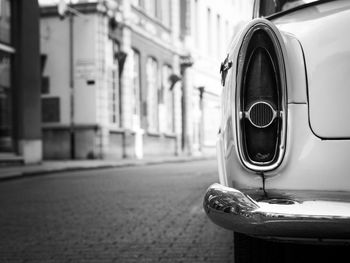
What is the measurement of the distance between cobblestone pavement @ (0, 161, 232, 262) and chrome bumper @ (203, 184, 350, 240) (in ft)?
5.32

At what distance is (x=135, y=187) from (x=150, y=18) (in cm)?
1761

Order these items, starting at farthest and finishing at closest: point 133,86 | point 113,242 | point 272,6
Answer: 1. point 133,86
2. point 113,242
3. point 272,6

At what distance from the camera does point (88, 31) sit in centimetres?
2003

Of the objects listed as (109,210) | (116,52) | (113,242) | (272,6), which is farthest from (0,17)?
(272,6)

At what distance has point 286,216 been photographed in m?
2.01

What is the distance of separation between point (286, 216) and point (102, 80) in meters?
18.5

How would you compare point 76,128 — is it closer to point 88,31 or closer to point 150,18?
point 88,31

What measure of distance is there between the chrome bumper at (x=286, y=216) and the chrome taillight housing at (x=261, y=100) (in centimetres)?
18

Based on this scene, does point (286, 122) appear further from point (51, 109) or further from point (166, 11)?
point (166, 11)

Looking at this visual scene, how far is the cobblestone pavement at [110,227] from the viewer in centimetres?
395

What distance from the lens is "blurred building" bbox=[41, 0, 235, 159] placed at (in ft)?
65.4

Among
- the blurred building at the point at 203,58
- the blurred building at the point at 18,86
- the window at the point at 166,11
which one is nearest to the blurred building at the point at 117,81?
the window at the point at 166,11

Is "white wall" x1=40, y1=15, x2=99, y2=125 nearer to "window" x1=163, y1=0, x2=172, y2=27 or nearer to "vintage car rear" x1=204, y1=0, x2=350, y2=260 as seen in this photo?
"window" x1=163, y1=0, x2=172, y2=27

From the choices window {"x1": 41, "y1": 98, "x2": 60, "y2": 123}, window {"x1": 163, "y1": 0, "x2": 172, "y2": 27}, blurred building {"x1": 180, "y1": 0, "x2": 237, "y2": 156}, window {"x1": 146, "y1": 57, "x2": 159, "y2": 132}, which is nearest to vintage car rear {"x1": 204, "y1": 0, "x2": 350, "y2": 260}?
window {"x1": 41, "y1": 98, "x2": 60, "y2": 123}
